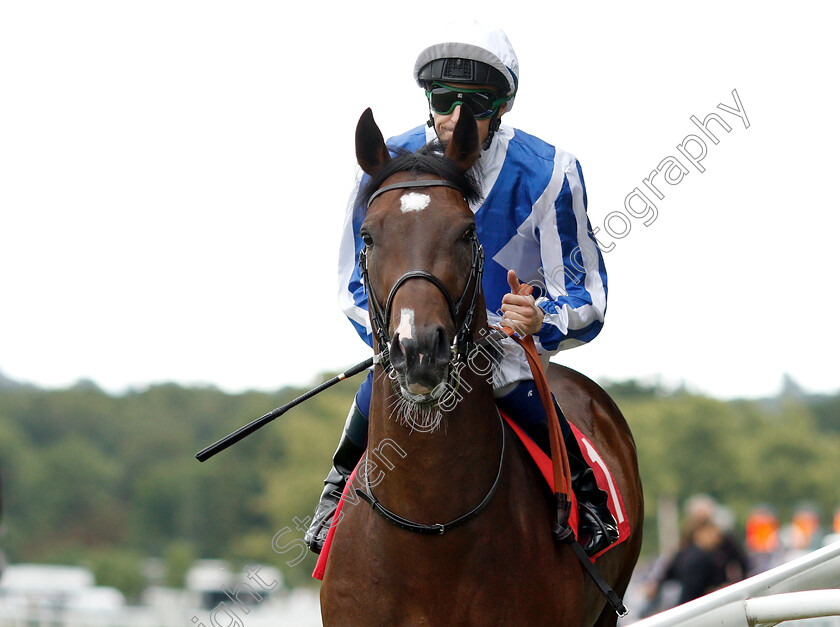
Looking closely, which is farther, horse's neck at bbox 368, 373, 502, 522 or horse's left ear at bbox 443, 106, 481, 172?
horse's left ear at bbox 443, 106, 481, 172

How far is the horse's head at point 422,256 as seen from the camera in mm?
2988

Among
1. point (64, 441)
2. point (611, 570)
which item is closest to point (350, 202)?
point (611, 570)

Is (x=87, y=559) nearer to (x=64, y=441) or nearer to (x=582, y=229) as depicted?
(x=64, y=441)

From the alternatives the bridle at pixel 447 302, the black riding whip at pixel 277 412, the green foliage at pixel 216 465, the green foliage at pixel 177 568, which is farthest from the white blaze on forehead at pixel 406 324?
the green foliage at pixel 177 568

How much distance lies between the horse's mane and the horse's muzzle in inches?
29.0

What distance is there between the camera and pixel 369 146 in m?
3.61

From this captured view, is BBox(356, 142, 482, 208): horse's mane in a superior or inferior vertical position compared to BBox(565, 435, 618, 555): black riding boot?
superior

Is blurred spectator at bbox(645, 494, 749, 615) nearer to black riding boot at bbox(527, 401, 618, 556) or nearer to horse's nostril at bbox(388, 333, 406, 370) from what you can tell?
black riding boot at bbox(527, 401, 618, 556)

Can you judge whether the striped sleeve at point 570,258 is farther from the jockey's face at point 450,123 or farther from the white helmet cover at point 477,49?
the white helmet cover at point 477,49

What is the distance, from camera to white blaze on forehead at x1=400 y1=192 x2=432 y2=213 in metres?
3.31

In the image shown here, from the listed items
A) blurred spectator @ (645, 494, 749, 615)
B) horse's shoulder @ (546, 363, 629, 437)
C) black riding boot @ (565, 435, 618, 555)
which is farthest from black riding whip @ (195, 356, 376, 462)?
blurred spectator @ (645, 494, 749, 615)

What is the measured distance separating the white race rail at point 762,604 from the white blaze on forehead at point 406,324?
974 mm

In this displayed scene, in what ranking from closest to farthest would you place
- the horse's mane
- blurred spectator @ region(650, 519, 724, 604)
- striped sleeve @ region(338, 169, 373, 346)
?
the horse's mane
striped sleeve @ region(338, 169, 373, 346)
blurred spectator @ region(650, 519, 724, 604)

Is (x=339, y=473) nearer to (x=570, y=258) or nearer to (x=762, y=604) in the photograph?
(x=570, y=258)
